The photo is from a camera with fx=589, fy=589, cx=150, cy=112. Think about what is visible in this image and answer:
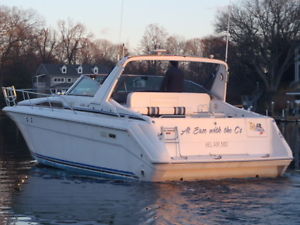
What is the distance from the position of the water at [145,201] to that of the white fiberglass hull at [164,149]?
0.70ft

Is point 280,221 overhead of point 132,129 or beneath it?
beneath

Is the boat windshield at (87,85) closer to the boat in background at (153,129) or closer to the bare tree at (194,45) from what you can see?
the boat in background at (153,129)

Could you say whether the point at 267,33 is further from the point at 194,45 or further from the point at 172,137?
the point at 172,137

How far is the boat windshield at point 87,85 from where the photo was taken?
37.0 feet

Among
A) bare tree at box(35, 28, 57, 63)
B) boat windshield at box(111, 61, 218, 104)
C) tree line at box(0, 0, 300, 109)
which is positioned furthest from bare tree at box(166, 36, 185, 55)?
boat windshield at box(111, 61, 218, 104)

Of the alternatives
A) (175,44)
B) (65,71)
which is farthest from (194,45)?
(65,71)

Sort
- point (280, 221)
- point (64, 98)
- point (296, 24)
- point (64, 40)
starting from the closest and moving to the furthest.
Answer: point (280, 221)
point (64, 98)
point (296, 24)
point (64, 40)

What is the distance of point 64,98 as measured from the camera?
11.8m

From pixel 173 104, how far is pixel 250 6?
45.7 m

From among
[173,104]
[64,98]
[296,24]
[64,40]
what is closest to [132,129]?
[173,104]

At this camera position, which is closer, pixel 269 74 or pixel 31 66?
pixel 269 74

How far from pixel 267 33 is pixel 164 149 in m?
46.4

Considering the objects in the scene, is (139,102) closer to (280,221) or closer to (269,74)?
(280,221)

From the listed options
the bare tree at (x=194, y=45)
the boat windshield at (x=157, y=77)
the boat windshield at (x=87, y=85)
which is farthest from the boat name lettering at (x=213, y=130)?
the bare tree at (x=194, y=45)
